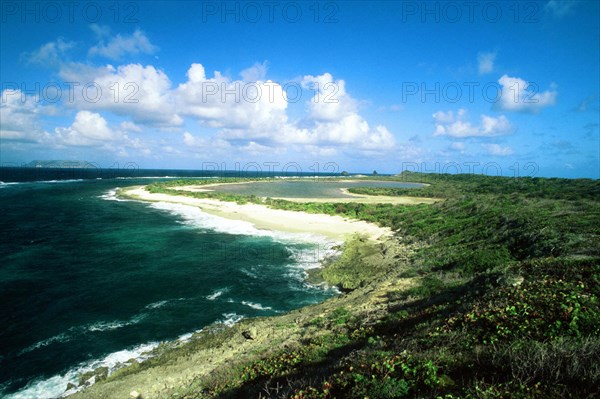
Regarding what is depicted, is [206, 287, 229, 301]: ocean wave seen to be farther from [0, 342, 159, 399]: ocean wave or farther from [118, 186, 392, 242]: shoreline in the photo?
[118, 186, 392, 242]: shoreline

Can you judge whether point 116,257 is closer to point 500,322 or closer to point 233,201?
point 500,322

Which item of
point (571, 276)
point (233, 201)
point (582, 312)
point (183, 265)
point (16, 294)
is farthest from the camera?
point (233, 201)

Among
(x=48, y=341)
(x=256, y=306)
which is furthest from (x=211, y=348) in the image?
(x=48, y=341)

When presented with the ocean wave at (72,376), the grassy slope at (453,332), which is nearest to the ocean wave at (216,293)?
the grassy slope at (453,332)

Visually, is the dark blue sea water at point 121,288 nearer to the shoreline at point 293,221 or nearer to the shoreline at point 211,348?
the shoreline at point 211,348

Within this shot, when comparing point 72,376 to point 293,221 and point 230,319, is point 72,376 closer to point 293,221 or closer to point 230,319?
point 230,319

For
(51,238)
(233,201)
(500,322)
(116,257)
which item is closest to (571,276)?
(500,322)
